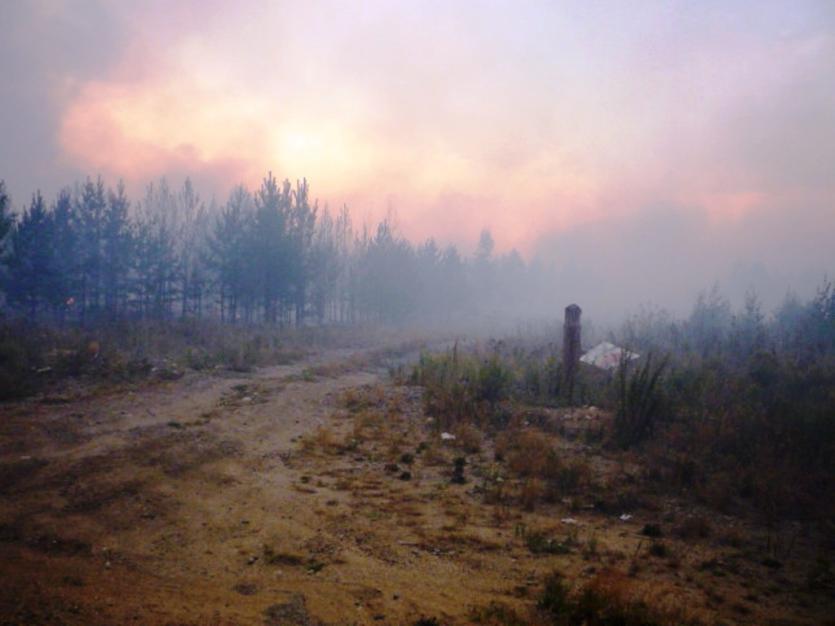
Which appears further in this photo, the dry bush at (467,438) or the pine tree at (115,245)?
the pine tree at (115,245)

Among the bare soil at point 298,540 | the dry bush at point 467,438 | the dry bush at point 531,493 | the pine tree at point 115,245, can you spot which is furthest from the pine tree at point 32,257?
the dry bush at point 531,493

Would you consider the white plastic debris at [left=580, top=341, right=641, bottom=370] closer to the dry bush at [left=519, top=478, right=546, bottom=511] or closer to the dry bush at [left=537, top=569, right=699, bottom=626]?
the dry bush at [left=519, top=478, right=546, bottom=511]

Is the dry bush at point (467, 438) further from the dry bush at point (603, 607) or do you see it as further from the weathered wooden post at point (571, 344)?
the dry bush at point (603, 607)

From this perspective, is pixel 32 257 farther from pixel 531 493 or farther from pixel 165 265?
pixel 531 493

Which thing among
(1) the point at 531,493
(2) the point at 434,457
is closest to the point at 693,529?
(1) the point at 531,493

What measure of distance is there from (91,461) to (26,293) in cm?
2665

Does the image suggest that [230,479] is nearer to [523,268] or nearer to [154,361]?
[154,361]

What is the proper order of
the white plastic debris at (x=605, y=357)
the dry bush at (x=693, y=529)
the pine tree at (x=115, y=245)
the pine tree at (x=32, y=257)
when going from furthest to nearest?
1. the pine tree at (x=115, y=245)
2. the pine tree at (x=32, y=257)
3. the white plastic debris at (x=605, y=357)
4. the dry bush at (x=693, y=529)

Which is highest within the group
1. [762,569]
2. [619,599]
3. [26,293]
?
[26,293]

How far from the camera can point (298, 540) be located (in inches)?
199

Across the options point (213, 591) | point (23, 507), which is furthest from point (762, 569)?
point (23, 507)

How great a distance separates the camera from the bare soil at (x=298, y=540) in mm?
3848

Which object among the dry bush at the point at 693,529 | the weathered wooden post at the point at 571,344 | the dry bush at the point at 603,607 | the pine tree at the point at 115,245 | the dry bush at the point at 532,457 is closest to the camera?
the dry bush at the point at 603,607

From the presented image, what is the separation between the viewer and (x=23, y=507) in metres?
5.47
